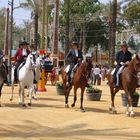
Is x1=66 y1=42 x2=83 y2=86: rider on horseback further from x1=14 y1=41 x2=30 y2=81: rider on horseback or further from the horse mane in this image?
the horse mane

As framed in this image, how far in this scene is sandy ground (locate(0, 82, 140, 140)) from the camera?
13.8m

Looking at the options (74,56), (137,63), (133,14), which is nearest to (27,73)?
(74,56)

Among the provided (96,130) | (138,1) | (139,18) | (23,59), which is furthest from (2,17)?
(96,130)

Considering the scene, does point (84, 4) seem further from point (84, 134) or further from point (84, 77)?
point (84, 134)

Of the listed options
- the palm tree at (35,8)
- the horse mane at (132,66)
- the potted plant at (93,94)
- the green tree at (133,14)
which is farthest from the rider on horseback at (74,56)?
the green tree at (133,14)

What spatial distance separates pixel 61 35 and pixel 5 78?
6398 cm

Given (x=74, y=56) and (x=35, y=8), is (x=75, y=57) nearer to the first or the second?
(x=74, y=56)

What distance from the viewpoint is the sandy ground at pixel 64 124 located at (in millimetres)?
13812

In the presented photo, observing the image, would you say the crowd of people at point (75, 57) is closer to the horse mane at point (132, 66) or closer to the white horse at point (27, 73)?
the horse mane at point (132, 66)

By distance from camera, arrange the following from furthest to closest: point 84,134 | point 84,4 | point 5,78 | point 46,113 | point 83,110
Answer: point 84,4 → point 5,78 → point 83,110 → point 46,113 → point 84,134

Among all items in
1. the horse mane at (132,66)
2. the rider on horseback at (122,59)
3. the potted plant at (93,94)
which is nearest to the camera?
the horse mane at (132,66)

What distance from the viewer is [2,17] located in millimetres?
100875

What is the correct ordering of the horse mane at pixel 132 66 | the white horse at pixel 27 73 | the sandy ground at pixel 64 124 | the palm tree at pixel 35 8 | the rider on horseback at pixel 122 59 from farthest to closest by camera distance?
1. the palm tree at pixel 35 8
2. the white horse at pixel 27 73
3. the rider on horseback at pixel 122 59
4. the horse mane at pixel 132 66
5. the sandy ground at pixel 64 124

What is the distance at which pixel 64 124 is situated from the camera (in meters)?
16.1
